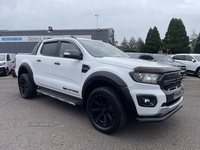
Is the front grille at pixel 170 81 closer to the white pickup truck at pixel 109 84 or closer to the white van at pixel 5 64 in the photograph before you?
the white pickup truck at pixel 109 84

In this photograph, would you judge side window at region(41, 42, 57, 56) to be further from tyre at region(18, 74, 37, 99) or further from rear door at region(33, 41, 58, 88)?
tyre at region(18, 74, 37, 99)

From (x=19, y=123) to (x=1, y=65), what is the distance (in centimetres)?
972

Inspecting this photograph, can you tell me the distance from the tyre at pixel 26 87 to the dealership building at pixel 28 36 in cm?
1663

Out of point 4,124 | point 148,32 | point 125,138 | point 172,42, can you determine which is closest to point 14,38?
point 4,124

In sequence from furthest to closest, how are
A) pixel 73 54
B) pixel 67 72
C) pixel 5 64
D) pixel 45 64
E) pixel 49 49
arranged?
1. pixel 5 64
2. pixel 49 49
3. pixel 45 64
4. pixel 67 72
5. pixel 73 54

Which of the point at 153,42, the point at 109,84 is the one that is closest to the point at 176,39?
the point at 153,42

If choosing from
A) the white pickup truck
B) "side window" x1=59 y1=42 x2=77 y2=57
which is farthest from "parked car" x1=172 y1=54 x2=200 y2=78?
"side window" x1=59 y1=42 x2=77 y2=57

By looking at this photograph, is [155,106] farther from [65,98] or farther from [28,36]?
[28,36]

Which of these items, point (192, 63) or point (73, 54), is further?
point (192, 63)

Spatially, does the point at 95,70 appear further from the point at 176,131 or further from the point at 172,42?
the point at 172,42

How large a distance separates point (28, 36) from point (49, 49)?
19.8m

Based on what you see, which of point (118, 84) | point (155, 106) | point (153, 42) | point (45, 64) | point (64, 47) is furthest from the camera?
point (153, 42)

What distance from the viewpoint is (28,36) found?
883 inches

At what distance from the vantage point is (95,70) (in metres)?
3.36
